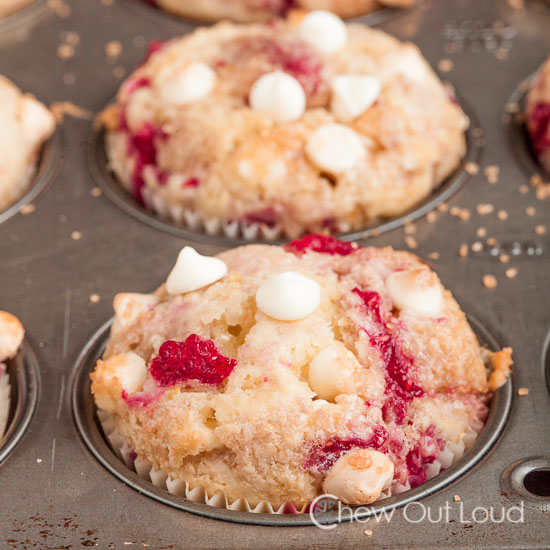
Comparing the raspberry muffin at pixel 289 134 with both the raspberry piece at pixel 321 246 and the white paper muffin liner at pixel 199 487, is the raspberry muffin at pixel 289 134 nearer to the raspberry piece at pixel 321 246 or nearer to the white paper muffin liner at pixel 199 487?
the raspberry piece at pixel 321 246

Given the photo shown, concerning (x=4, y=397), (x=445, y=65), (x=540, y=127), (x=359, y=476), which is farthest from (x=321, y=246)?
(x=445, y=65)

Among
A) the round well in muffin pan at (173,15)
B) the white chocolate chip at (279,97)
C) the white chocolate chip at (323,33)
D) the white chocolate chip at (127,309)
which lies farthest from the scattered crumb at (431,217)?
the round well in muffin pan at (173,15)

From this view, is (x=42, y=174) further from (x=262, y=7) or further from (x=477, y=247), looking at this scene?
(x=477, y=247)

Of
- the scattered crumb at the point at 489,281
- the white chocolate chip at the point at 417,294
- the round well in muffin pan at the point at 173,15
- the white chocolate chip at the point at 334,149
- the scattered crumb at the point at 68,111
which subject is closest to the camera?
the white chocolate chip at the point at 417,294

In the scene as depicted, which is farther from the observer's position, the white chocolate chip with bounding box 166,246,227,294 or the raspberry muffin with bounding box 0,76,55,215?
the raspberry muffin with bounding box 0,76,55,215

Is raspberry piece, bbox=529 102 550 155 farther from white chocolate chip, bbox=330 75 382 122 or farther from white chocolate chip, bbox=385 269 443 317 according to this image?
white chocolate chip, bbox=385 269 443 317

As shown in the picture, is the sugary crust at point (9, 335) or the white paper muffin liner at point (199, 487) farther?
the sugary crust at point (9, 335)

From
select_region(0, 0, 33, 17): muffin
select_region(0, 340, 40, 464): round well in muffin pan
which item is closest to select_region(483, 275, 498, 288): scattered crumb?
select_region(0, 340, 40, 464): round well in muffin pan
